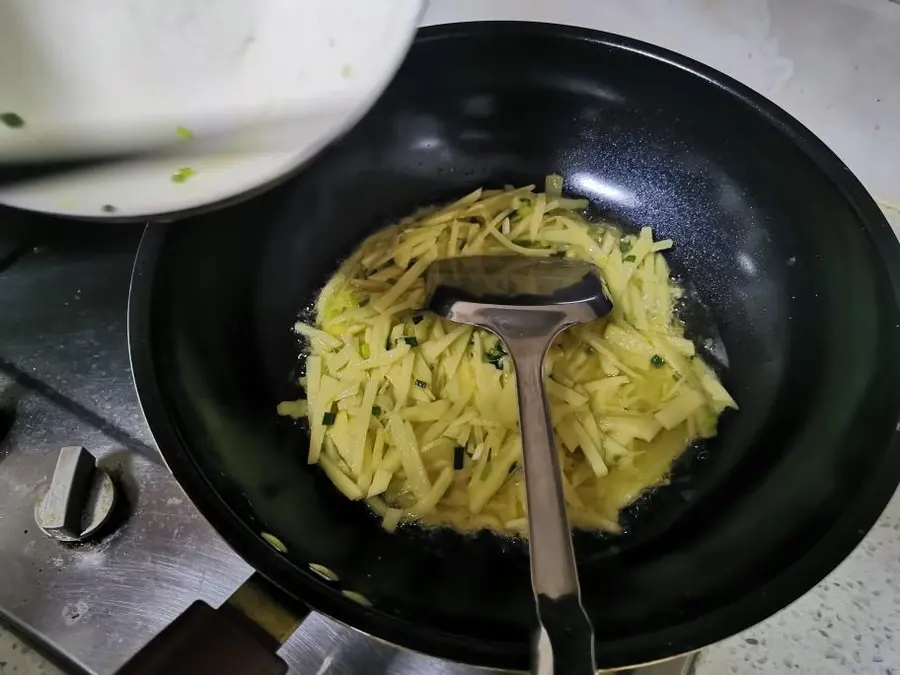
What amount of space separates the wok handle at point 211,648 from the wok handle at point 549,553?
223mm

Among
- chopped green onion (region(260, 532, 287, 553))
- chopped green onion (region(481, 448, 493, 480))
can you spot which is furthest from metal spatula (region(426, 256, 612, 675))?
chopped green onion (region(260, 532, 287, 553))

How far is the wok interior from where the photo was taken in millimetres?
658

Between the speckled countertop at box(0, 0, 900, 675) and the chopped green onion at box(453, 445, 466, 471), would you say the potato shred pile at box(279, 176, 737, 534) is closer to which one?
the chopped green onion at box(453, 445, 466, 471)

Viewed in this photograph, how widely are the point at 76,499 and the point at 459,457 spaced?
0.44 m

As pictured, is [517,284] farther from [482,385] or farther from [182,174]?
[182,174]

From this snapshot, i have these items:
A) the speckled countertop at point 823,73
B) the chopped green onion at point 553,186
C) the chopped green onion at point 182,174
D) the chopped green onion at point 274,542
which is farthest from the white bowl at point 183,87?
the speckled countertop at point 823,73

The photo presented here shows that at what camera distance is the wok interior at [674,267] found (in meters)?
0.66

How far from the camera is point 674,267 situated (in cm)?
105

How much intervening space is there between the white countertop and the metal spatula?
1.34ft

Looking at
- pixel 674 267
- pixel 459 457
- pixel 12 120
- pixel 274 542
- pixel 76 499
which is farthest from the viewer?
pixel 674 267

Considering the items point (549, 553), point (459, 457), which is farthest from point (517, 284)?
point (549, 553)

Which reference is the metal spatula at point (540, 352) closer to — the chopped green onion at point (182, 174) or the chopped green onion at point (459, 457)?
the chopped green onion at point (459, 457)

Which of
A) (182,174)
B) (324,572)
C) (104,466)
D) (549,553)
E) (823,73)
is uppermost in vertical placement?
(823,73)

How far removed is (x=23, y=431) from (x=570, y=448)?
671mm
